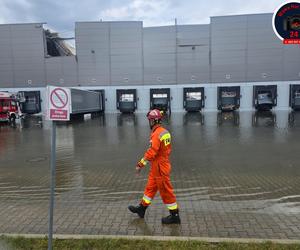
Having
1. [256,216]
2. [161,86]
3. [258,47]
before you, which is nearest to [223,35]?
[258,47]

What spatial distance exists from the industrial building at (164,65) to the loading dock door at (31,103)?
133 mm

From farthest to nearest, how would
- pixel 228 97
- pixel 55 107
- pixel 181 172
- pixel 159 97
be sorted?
1. pixel 159 97
2. pixel 228 97
3. pixel 181 172
4. pixel 55 107

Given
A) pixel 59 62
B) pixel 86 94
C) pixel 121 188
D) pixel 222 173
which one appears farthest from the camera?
pixel 59 62

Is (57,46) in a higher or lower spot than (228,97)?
higher

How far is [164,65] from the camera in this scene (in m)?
41.6

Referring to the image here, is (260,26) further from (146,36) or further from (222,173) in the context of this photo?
(222,173)

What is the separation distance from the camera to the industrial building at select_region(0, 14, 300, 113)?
39.8 metres

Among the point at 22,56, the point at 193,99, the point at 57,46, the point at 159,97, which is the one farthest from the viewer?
the point at 57,46

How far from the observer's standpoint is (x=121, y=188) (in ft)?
20.4

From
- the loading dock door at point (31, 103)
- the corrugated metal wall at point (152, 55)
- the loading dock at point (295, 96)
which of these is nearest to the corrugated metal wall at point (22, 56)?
the corrugated metal wall at point (152, 55)

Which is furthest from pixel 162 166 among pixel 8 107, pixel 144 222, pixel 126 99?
pixel 126 99

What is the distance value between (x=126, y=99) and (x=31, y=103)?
44.5 ft

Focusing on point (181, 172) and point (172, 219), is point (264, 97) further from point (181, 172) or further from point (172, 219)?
point (172, 219)

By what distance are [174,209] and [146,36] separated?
40011 millimetres
